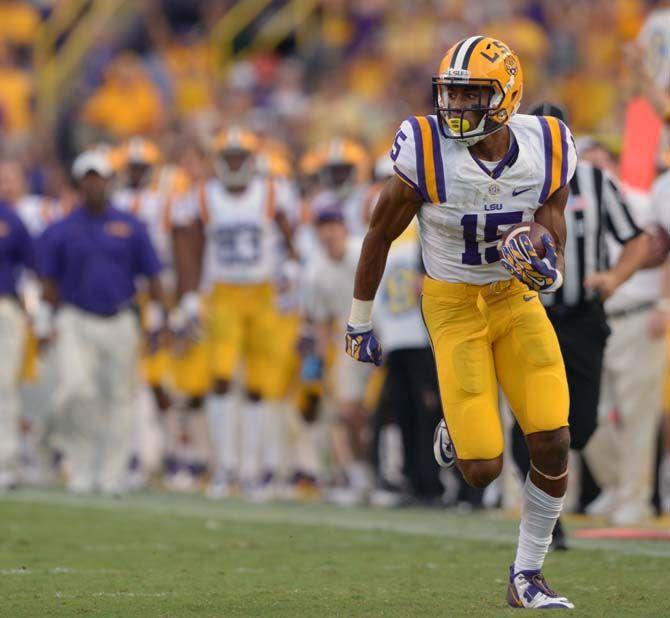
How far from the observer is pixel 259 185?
12.3 m

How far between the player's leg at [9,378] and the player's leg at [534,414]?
639 centimetres

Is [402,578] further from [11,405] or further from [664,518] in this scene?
[11,405]

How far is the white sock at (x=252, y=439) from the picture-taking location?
12.1 metres

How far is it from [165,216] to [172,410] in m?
1.50

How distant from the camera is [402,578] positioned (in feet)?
22.8

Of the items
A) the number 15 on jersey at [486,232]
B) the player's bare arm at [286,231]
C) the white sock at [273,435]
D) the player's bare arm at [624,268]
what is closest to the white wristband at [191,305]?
the player's bare arm at [286,231]

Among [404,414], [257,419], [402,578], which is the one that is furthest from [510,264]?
[257,419]

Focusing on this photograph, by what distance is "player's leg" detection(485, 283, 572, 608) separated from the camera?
19.8 ft

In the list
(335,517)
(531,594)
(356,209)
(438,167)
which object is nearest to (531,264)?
(438,167)

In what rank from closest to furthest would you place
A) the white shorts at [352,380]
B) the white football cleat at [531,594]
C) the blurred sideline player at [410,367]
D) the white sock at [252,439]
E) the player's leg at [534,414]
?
the white football cleat at [531,594]
the player's leg at [534,414]
the blurred sideline player at [410,367]
the white shorts at [352,380]
the white sock at [252,439]

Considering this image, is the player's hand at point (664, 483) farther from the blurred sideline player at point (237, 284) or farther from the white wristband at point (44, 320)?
the white wristband at point (44, 320)

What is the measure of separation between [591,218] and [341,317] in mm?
3717

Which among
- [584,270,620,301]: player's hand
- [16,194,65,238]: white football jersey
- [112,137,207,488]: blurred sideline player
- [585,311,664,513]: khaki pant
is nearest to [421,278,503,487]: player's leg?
[584,270,620,301]: player's hand

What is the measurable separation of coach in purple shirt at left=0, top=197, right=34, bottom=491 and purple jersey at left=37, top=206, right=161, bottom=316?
181 mm
